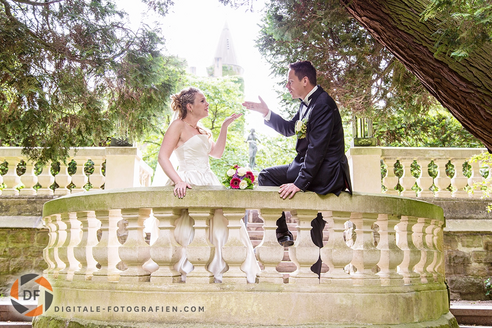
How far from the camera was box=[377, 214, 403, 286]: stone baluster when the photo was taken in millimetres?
3743

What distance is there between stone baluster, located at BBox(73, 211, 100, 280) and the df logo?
21.4 inches

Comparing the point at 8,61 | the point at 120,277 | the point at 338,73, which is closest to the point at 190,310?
the point at 120,277

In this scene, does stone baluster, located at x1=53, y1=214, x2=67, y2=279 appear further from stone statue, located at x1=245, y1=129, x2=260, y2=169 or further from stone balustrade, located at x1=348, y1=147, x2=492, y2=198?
stone statue, located at x1=245, y1=129, x2=260, y2=169

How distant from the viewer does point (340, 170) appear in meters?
3.72

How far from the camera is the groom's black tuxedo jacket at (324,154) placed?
361cm

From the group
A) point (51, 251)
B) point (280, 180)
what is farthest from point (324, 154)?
point (51, 251)

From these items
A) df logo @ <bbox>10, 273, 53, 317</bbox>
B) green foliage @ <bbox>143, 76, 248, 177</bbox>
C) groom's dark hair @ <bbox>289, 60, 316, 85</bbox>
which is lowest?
df logo @ <bbox>10, 273, 53, 317</bbox>

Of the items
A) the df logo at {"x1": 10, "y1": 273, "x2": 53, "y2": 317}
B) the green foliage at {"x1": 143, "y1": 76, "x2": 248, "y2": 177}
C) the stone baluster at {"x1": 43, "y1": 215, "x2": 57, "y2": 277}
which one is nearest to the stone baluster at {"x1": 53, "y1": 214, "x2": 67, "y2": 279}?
the stone baluster at {"x1": 43, "y1": 215, "x2": 57, "y2": 277}

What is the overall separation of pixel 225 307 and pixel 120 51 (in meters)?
4.20

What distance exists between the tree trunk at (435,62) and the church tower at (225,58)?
71949 millimetres

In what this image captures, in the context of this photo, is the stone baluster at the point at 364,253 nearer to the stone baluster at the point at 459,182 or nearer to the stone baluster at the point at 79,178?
the stone baluster at the point at 459,182

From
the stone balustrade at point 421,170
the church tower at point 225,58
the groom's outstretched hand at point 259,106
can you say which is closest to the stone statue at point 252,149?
the stone balustrade at point 421,170

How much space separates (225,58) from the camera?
7944cm

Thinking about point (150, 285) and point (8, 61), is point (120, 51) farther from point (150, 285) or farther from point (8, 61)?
point (150, 285)
